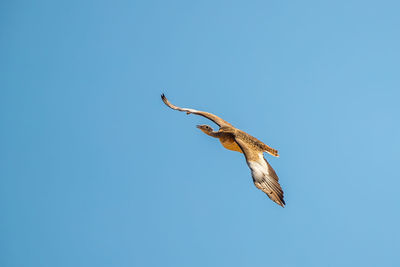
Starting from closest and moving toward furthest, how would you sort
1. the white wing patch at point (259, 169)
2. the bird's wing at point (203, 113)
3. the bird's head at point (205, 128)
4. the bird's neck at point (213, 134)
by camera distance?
the white wing patch at point (259, 169), the bird's neck at point (213, 134), the bird's head at point (205, 128), the bird's wing at point (203, 113)

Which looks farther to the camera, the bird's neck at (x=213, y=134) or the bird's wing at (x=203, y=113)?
the bird's wing at (x=203, y=113)

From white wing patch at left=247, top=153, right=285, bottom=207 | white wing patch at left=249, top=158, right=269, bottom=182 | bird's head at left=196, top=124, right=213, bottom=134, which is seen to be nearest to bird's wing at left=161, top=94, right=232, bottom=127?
bird's head at left=196, top=124, right=213, bottom=134

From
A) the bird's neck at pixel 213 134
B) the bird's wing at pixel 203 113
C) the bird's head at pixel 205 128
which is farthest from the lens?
the bird's wing at pixel 203 113

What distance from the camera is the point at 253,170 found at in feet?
71.6

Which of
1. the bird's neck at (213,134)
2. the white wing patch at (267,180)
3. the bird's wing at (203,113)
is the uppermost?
the bird's wing at (203,113)

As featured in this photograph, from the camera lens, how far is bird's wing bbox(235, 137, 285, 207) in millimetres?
20786

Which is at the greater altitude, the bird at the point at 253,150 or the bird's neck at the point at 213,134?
the bird's neck at the point at 213,134

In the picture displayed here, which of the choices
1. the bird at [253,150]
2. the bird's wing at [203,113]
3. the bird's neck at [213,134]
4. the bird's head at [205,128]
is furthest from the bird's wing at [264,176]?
the bird's wing at [203,113]

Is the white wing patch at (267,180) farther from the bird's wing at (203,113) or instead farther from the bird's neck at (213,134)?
the bird's wing at (203,113)

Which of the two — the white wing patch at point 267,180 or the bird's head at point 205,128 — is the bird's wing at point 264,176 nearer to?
the white wing patch at point 267,180

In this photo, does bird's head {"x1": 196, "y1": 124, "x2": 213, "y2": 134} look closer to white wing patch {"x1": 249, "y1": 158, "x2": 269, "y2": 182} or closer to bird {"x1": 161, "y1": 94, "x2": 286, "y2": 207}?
bird {"x1": 161, "y1": 94, "x2": 286, "y2": 207}

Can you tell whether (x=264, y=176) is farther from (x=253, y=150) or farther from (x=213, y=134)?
(x=213, y=134)

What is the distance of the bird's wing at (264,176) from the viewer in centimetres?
2079

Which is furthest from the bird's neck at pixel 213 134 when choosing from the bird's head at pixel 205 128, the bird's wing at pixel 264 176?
the bird's wing at pixel 264 176
